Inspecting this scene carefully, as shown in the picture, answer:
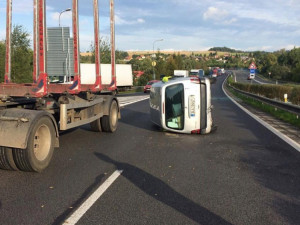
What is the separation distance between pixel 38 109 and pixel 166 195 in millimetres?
3365

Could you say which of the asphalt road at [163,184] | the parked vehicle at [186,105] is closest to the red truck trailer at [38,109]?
the asphalt road at [163,184]

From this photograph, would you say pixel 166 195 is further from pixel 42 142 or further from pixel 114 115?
pixel 114 115

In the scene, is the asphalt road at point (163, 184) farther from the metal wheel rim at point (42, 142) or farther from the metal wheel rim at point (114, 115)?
the metal wheel rim at point (114, 115)

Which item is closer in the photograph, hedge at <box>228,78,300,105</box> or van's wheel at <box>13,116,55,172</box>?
van's wheel at <box>13,116,55,172</box>

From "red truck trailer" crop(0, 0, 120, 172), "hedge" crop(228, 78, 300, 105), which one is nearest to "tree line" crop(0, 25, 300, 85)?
"red truck trailer" crop(0, 0, 120, 172)

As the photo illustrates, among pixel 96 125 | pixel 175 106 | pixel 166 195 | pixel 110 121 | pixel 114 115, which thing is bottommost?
pixel 166 195

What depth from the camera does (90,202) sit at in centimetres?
435

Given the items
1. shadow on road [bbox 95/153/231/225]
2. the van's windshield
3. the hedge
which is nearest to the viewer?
shadow on road [bbox 95/153/231/225]

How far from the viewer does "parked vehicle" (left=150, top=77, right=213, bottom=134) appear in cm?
948

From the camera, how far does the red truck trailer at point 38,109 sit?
5.27 m

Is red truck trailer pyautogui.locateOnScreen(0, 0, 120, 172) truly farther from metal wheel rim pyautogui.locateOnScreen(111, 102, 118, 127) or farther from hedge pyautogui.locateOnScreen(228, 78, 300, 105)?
hedge pyautogui.locateOnScreen(228, 78, 300, 105)

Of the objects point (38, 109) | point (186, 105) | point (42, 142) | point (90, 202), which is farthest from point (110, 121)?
point (90, 202)

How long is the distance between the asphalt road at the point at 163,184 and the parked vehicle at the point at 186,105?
1.02 meters

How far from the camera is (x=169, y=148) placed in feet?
26.2
